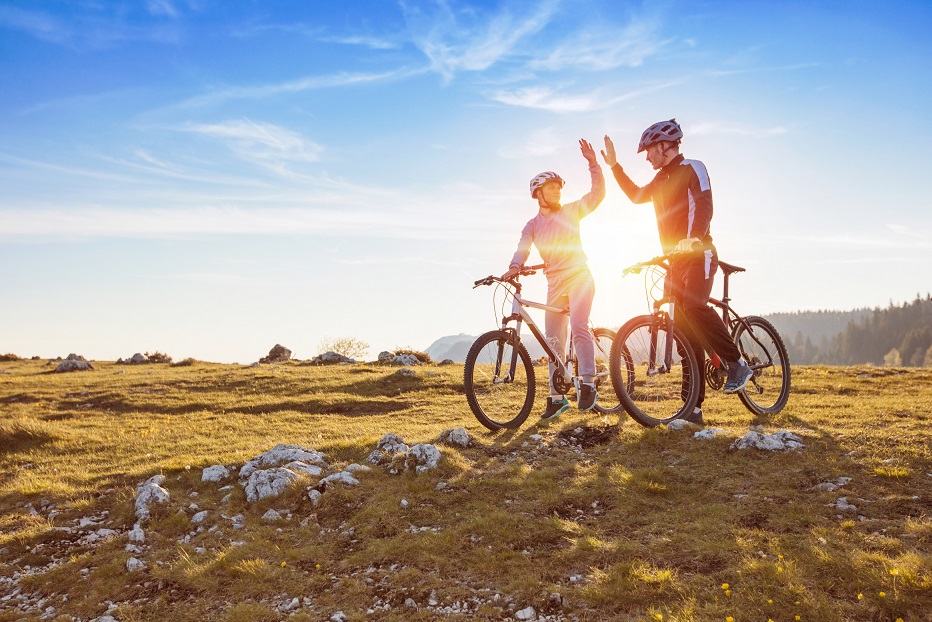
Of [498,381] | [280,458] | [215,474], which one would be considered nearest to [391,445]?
[280,458]

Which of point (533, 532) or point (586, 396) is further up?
point (586, 396)

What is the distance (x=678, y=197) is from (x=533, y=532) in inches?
212

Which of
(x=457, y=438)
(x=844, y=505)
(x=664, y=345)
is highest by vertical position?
(x=664, y=345)

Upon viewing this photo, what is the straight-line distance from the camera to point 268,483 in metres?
7.55

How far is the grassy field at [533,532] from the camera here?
4.70 meters

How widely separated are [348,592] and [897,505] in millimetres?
5609

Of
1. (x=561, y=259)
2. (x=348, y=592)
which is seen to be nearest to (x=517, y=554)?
(x=348, y=592)

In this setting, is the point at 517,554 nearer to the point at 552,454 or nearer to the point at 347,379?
the point at 552,454

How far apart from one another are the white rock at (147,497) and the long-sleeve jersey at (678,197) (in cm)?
809

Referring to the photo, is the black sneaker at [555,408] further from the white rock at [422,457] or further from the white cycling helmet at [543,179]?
the white cycling helmet at [543,179]

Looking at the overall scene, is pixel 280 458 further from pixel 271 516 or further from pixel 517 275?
pixel 517 275

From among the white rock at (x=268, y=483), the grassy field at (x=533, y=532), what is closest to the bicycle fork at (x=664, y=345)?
the grassy field at (x=533, y=532)

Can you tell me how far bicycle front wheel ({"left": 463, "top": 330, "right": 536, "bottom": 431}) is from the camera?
9367mm

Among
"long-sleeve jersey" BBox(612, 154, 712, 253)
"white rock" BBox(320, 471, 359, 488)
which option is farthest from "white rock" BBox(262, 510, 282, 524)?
"long-sleeve jersey" BBox(612, 154, 712, 253)
